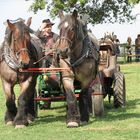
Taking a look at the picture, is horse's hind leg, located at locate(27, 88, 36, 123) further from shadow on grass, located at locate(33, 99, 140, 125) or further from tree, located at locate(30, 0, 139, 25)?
tree, located at locate(30, 0, 139, 25)

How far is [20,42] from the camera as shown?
10.7m

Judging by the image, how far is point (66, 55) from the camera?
10164 mm

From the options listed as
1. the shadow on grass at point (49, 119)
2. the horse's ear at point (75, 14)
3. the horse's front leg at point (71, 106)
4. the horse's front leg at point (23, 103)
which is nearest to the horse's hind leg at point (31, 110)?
the shadow on grass at point (49, 119)

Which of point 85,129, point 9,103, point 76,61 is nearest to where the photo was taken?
point 85,129

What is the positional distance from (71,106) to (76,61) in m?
0.89

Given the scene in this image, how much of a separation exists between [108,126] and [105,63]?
3791 mm

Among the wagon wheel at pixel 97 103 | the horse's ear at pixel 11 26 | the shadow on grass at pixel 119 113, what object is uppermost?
the horse's ear at pixel 11 26

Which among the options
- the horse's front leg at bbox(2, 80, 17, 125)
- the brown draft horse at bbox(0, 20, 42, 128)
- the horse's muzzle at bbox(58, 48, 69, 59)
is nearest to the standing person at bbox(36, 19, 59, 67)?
the brown draft horse at bbox(0, 20, 42, 128)

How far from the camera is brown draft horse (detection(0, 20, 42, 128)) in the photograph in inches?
421

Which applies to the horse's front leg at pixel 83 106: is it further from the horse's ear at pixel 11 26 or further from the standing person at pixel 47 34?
the horse's ear at pixel 11 26

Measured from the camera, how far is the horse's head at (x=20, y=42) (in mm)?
10562

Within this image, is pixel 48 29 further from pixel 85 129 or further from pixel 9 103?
pixel 85 129

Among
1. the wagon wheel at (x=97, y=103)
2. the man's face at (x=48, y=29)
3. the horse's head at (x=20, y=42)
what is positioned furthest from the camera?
the man's face at (x=48, y=29)

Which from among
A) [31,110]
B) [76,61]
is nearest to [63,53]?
[76,61]
